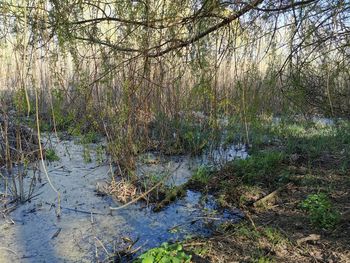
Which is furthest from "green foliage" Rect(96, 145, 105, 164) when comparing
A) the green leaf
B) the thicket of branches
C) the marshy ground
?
the green leaf

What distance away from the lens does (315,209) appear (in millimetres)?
3029

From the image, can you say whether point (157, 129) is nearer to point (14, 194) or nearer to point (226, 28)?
point (14, 194)

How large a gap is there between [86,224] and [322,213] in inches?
78.1

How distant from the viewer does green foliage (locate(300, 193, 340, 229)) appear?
2.86 metres

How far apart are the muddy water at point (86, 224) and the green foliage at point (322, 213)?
2.08 feet

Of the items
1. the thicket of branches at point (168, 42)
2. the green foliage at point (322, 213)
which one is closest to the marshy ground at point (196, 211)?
the green foliage at point (322, 213)

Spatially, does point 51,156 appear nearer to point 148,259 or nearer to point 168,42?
point 168,42

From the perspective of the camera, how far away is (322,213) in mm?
2947

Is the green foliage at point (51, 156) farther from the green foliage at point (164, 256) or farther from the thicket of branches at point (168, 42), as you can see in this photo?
the green foliage at point (164, 256)

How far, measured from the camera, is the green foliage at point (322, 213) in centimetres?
286

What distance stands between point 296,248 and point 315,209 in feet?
1.83

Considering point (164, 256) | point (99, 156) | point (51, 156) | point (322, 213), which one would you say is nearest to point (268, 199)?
point (322, 213)

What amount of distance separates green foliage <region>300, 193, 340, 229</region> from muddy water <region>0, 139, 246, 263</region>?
63 cm

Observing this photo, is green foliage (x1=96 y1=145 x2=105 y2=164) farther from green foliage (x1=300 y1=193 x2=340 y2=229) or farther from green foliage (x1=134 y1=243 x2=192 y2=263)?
green foliage (x1=134 y1=243 x2=192 y2=263)
